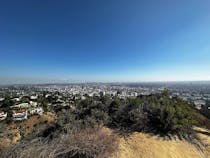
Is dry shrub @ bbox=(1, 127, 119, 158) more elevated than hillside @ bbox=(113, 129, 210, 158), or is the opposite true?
dry shrub @ bbox=(1, 127, 119, 158)

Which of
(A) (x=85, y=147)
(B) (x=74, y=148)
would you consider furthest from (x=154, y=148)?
(B) (x=74, y=148)

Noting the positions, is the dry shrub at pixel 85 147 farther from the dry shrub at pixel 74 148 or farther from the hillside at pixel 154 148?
the hillside at pixel 154 148

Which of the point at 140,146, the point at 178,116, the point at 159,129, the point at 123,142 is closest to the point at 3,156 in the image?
the point at 123,142

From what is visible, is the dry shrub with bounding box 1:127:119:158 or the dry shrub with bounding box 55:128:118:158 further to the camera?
the dry shrub with bounding box 55:128:118:158

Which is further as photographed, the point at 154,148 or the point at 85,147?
the point at 154,148

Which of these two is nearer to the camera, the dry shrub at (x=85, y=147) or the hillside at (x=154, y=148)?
the dry shrub at (x=85, y=147)

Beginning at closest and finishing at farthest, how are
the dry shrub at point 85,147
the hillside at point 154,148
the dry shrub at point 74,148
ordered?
the dry shrub at point 74,148
the dry shrub at point 85,147
the hillside at point 154,148

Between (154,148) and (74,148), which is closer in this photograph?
(74,148)

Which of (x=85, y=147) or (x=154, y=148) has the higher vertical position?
(x=85, y=147)

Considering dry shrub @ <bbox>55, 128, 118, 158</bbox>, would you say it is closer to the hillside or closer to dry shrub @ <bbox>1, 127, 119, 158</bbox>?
dry shrub @ <bbox>1, 127, 119, 158</bbox>

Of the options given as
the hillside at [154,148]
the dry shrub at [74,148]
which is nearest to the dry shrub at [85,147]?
the dry shrub at [74,148]

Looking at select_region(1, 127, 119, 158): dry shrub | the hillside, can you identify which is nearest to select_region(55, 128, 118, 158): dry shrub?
select_region(1, 127, 119, 158): dry shrub

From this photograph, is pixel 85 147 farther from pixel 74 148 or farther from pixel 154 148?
pixel 154 148
